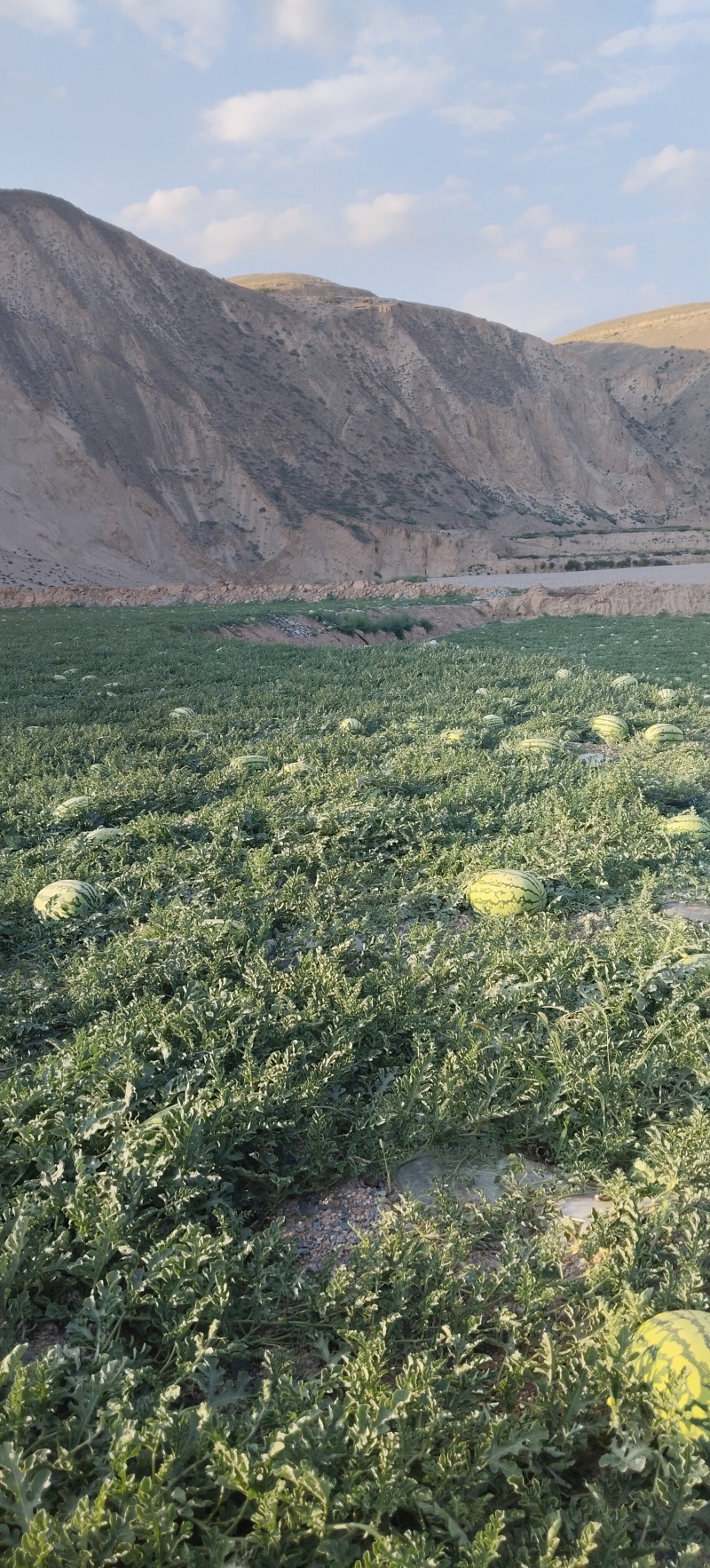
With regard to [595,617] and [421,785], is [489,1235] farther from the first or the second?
[595,617]

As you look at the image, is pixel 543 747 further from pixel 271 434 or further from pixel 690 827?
pixel 271 434

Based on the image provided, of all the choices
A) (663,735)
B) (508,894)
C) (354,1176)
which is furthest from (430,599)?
(354,1176)

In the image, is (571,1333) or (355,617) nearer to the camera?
(571,1333)

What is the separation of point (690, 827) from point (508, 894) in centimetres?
165

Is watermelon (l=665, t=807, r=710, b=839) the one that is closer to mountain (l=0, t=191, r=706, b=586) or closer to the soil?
the soil

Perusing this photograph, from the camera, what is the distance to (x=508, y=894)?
4.48 metres

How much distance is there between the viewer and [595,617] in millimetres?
27297

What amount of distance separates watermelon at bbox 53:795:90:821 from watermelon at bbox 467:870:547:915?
9.63 feet

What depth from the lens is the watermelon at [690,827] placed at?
5.36m

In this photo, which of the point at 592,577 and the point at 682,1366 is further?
the point at 592,577

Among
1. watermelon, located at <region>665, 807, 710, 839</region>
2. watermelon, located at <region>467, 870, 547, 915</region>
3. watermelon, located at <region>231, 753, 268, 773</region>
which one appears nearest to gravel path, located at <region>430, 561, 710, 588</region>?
watermelon, located at <region>231, 753, 268, 773</region>

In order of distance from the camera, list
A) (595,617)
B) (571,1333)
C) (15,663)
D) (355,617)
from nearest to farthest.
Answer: (571,1333), (15,663), (355,617), (595,617)

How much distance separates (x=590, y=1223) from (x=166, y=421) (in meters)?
57.4

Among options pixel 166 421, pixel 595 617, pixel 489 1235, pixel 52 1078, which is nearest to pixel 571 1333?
pixel 489 1235
